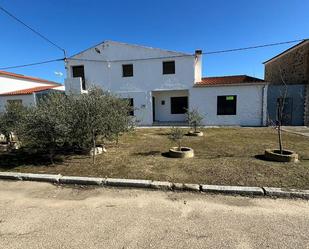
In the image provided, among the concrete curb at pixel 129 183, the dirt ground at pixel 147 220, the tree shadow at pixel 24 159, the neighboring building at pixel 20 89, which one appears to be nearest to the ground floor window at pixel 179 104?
the neighboring building at pixel 20 89

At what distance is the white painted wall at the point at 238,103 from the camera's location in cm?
1484

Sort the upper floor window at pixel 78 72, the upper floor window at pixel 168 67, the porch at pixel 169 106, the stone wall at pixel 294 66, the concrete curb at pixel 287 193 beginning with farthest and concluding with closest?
the porch at pixel 169 106, the upper floor window at pixel 78 72, the upper floor window at pixel 168 67, the stone wall at pixel 294 66, the concrete curb at pixel 287 193

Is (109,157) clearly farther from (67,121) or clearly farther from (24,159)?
(24,159)

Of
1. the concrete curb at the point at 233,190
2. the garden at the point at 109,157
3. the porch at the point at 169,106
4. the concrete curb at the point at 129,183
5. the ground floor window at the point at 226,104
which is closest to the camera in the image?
the concrete curb at the point at 233,190

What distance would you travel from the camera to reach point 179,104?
18.0 metres

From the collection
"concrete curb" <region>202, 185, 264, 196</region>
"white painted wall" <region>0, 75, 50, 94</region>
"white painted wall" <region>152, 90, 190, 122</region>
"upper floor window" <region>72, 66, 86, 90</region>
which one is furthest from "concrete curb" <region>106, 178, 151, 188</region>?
"white painted wall" <region>0, 75, 50, 94</region>

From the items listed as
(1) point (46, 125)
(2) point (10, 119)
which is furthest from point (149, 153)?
(2) point (10, 119)

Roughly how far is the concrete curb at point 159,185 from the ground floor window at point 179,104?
547 inches

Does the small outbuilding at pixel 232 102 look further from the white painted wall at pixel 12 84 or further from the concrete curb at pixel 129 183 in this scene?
the white painted wall at pixel 12 84

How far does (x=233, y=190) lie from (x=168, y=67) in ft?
43.8

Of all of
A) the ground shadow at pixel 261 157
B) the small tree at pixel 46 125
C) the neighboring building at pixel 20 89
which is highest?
the neighboring building at pixel 20 89

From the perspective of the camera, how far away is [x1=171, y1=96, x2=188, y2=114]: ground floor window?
1784cm

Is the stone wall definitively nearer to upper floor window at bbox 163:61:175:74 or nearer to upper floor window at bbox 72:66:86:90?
upper floor window at bbox 163:61:175:74

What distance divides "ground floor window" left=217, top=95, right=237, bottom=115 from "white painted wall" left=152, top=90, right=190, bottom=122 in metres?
3.14
